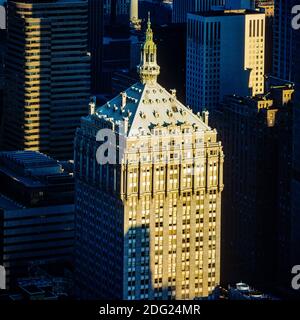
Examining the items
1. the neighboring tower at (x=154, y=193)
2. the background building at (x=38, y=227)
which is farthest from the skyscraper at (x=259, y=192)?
the neighboring tower at (x=154, y=193)

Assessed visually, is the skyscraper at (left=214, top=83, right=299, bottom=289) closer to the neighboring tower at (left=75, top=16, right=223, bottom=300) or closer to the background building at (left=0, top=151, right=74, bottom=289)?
the background building at (left=0, top=151, right=74, bottom=289)

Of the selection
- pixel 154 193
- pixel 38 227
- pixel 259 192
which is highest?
pixel 154 193

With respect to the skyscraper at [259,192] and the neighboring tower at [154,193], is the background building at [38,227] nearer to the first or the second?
the skyscraper at [259,192]

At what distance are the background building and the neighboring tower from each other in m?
30.1

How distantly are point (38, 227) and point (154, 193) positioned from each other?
39979mm

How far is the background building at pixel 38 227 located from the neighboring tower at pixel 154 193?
98.7 ft

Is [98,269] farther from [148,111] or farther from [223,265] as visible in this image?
[223,265]

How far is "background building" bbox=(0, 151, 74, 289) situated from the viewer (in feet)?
556

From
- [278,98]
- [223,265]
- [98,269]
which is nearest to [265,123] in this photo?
[278,98]

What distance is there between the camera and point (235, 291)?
138500mm

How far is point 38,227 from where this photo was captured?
561ft

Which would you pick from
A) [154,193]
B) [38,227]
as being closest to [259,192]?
[38,227]

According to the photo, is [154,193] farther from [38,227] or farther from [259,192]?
[259,192]
